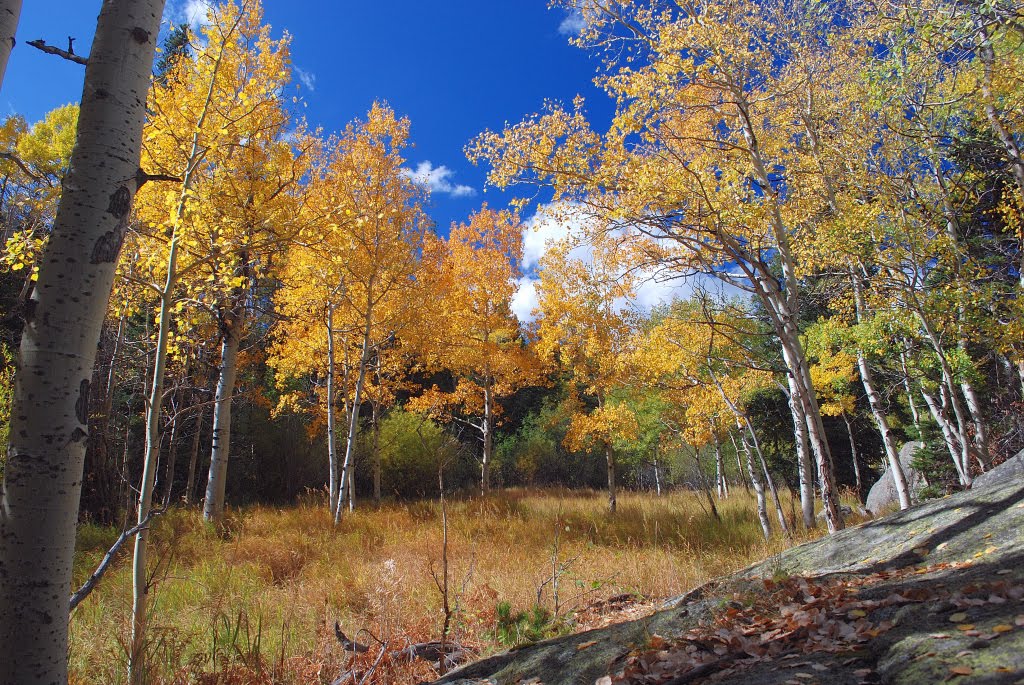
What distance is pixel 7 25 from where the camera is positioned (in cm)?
187

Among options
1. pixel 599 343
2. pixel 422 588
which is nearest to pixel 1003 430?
pixel 599 343

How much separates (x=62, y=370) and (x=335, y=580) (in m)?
4.42

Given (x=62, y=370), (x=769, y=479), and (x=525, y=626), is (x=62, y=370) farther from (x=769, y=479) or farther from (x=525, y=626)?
(x=769, y=479)

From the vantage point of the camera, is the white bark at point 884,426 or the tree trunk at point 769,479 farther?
the white bark at point 884,426

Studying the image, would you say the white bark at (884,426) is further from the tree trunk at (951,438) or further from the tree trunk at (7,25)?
the tree trunk at (7,25)

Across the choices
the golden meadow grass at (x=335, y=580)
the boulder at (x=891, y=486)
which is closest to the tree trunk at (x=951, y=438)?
the golden meadow grass at (x=335, y=580)

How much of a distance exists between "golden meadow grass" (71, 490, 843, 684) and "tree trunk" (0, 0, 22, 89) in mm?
2253

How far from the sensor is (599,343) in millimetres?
13547

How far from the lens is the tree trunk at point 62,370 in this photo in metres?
1.68

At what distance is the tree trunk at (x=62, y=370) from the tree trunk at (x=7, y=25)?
0.73ft

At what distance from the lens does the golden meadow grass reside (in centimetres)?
343

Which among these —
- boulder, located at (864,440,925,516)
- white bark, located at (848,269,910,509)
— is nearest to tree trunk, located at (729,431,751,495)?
white bark, located at (848,269,910,509)

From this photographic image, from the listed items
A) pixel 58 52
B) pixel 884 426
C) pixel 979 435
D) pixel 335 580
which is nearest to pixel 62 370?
pixel 58 52

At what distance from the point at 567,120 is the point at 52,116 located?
713 inches
